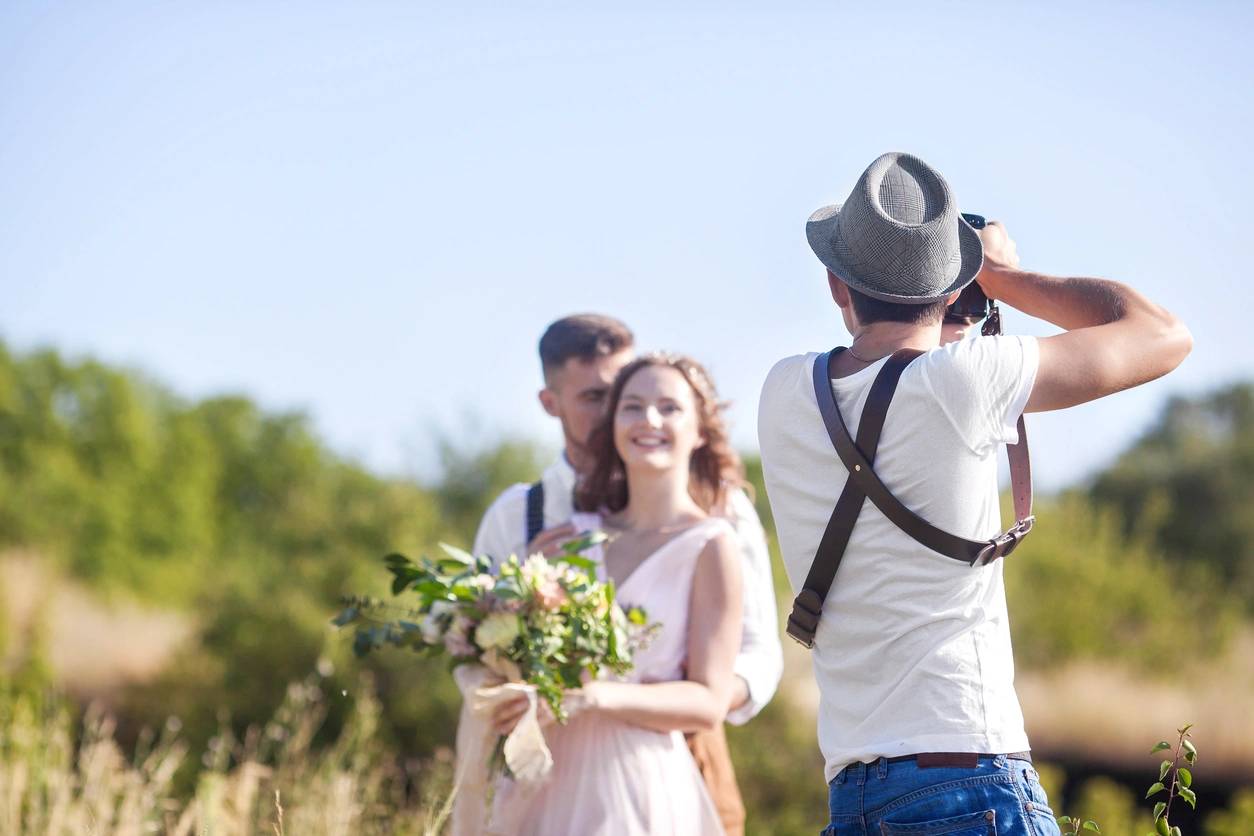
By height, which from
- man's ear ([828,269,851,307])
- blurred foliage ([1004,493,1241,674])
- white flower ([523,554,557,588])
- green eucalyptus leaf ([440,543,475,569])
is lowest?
blurred foliage ([1004,493,1241,674])

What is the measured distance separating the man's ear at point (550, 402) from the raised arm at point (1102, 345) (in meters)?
2.87

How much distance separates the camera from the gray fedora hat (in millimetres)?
2850

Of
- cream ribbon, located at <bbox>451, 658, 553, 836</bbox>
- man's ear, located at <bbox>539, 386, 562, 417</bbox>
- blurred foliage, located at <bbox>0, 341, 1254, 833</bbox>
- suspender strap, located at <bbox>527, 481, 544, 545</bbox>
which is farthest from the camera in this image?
blurred foliage, located at <bbox>0, 341, 1254, 833</bbox>

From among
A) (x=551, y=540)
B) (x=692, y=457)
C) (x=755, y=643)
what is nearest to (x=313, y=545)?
(x=692, y=457)

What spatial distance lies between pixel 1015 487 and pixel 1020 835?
73 cm

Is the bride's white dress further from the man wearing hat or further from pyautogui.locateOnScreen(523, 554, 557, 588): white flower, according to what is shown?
the man wearing hat

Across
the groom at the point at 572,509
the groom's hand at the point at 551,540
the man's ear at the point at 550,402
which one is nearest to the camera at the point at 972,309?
the groom at the point at 572,509

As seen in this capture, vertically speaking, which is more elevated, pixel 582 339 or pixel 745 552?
pixel 582 339

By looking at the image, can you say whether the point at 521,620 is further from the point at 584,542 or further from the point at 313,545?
the point at 313,545

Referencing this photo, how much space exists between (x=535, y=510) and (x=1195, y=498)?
41.1 meters

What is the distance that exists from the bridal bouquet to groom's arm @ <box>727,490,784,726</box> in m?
0.50

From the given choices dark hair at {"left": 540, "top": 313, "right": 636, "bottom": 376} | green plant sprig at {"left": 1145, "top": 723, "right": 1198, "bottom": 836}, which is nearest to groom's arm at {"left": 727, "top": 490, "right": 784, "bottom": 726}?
dark hair at {"left": 540, "top": 313, "right": 636, "bottom": 376}

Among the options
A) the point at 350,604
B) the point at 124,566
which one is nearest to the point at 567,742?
the point at 350,604

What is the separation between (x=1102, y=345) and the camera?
2629 mm
